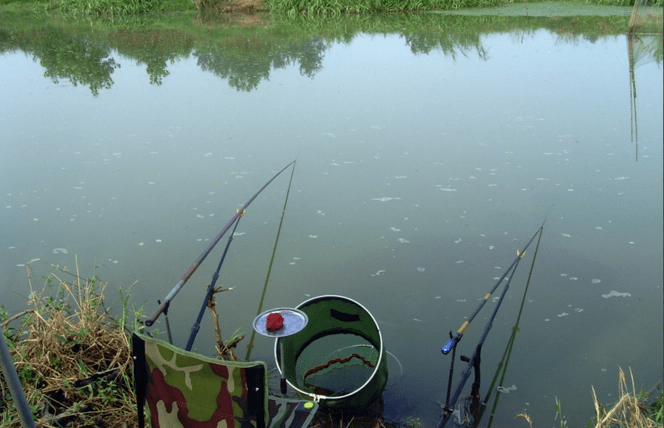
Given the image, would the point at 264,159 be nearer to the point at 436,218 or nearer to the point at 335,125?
the point at 335,125

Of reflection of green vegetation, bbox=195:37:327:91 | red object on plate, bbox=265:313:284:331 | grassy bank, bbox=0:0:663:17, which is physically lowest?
red object on plate, bbox=265:313:284:331

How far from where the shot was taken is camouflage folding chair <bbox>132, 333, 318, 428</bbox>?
164 centimetres

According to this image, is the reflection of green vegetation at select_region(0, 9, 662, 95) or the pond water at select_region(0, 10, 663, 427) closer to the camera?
the pond water at select_region(0, 10, 663, 427)

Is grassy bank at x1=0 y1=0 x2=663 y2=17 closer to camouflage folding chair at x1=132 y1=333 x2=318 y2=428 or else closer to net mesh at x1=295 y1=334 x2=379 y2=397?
net mesh at x1=295 y1=334 x2=379 y2=397

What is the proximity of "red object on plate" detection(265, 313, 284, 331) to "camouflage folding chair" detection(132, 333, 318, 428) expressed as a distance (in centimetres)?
22

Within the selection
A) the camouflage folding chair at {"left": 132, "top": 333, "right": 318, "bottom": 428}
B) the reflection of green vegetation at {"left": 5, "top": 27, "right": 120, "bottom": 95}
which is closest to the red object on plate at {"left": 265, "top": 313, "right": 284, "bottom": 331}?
the camouflage folding chair at {"left": 132, "top": 333, "right": 318, "bottom": 428}

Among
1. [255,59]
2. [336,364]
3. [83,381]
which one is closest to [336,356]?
[336,364]

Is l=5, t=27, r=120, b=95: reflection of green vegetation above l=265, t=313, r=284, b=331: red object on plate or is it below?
above

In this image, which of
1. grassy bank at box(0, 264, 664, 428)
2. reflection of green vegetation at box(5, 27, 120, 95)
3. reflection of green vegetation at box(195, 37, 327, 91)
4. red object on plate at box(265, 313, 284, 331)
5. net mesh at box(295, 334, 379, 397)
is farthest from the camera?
reflection of green vegetation at box(5, 27, 120, 95)

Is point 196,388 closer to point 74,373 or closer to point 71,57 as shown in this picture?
point 74,373

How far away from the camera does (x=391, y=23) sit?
12.1 metres

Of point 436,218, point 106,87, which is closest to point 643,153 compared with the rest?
point 436,218

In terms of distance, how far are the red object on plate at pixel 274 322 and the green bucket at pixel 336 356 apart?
48cm

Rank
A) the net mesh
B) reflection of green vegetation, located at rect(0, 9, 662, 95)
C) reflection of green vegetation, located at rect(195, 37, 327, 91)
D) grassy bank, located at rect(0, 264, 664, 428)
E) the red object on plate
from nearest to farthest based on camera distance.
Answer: the red object on plate < grassy bank, located at rect(0, 264, 664, 428) < the net mesh < reflection of green vegetation, located at rect(195, 37, 327, 91) < reflection of green vegetation, located at rect(0, 9, 662, 95)
